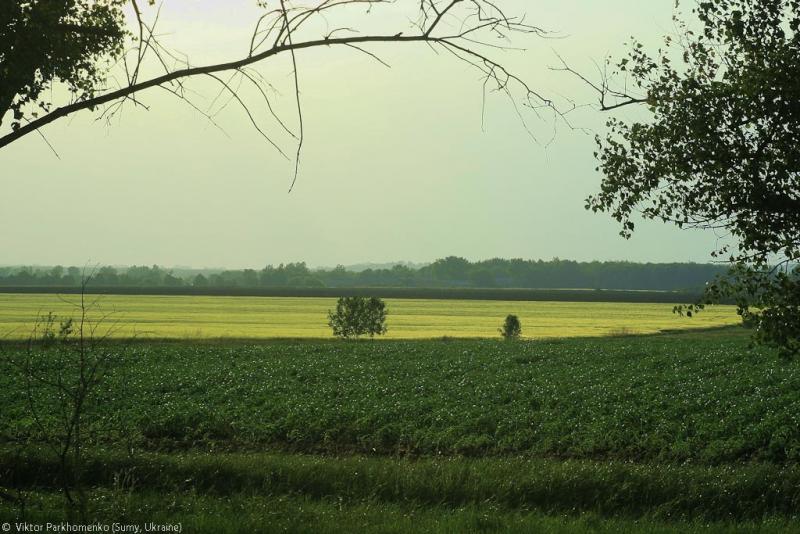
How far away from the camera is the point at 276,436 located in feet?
74.5

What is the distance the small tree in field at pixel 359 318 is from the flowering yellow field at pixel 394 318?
142cm

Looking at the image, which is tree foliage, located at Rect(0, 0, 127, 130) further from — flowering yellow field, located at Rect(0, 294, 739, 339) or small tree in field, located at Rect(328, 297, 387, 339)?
small tree in field, located at Rect(328, 297, 387, 339)

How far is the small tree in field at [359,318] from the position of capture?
251 ft

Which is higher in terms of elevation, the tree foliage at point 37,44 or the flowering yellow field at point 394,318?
the tree foliage at point 37,44

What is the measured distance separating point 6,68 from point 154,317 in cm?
8308

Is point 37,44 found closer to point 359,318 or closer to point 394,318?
point 359,318

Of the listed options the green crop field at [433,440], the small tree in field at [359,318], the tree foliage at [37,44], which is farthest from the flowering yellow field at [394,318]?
the tree foliage at [37,44]

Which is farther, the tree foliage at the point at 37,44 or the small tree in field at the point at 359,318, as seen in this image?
the small tree in field at the point at 359,318

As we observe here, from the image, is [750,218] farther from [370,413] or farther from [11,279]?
[11,279]

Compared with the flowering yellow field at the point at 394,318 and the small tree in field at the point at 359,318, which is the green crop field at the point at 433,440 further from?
the small tree in field at the point at 359,318

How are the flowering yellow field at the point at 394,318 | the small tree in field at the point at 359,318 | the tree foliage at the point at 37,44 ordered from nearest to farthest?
the tree foliage at the point at 37,44
the flowering yellow field at the point at 394,318
the small tree in field at the point at 359,318

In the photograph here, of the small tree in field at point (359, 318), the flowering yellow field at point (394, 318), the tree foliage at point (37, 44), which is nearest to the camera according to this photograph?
the tree foliage at point (37, 44)

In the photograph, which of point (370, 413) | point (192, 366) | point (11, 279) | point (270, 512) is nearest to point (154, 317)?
point (192, 366)

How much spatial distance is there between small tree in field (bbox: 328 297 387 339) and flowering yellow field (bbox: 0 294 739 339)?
1421 mm
